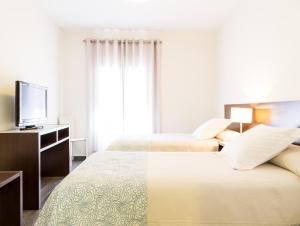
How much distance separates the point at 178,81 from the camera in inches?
180

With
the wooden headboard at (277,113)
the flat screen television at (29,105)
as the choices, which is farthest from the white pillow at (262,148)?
the flat screen television at (29,105)

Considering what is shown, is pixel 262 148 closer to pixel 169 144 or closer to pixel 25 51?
pixel 169 144

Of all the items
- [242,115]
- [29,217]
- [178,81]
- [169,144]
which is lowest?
[29,217]

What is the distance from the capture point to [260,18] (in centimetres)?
278

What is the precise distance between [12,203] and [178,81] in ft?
11.6

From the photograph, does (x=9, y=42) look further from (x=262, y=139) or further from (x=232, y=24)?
(x=232, y=24)

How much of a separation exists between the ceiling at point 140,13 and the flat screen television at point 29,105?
1.37 meters

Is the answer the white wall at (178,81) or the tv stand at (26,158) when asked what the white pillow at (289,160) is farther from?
the white wall at (178,81)

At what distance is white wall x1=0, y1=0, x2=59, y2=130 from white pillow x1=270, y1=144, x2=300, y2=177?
2718 millimetres

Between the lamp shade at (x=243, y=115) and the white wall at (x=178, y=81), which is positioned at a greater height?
the white wall at (x=178, y=81)

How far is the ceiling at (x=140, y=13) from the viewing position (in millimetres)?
3318

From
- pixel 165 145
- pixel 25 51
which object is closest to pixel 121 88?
pixel 25 51

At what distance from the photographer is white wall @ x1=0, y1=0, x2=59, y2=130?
8.38ft

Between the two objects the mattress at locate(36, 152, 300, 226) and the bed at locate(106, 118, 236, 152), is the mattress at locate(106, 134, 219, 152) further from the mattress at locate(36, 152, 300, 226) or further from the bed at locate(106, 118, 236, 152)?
the mattress at locate(36, 152, 300, 226)
